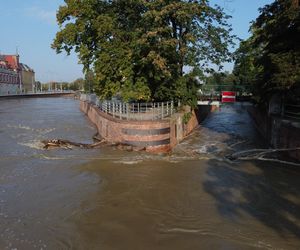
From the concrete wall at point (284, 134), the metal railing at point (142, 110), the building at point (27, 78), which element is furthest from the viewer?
the building at point (27, 78)

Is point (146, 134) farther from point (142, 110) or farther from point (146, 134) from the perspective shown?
point (142, 110)

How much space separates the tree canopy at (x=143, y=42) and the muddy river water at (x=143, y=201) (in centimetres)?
554

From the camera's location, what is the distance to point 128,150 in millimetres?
18594

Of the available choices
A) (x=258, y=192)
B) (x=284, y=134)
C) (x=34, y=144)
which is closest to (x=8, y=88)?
(x=34, y=144)

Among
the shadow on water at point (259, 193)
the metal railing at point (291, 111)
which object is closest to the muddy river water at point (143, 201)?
the shadow on water at point (259, 193)

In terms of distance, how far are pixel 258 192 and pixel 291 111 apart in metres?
8.21

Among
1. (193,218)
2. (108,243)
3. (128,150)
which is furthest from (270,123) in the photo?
(108,243)

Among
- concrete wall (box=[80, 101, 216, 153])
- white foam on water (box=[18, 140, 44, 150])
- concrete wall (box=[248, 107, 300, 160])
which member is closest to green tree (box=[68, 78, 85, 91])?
white foam on water (box=[18, 140, 44, 150])

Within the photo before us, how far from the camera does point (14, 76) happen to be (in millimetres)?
112000

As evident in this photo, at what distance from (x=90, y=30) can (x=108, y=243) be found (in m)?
19.2

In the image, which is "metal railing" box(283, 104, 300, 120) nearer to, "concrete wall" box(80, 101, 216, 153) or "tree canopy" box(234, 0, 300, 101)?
"tree canopy" box(234, 0, 300, 101)

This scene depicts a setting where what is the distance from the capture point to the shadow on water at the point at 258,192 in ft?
33.6

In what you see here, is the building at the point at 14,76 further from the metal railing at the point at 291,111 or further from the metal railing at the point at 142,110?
the metal railing at the point at 291,111

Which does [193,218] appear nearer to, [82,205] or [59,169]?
[82,205]
